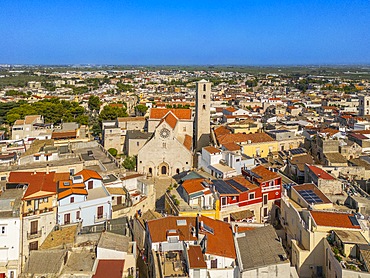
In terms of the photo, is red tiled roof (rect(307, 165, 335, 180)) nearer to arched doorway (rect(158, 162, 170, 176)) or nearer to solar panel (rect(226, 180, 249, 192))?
solar panel (rect(226, 180, 249, 192))

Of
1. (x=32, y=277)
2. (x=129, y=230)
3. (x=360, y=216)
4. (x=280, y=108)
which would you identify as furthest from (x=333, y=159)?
(x=280, y=108)

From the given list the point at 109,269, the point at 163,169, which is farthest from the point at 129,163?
the point at 109,269

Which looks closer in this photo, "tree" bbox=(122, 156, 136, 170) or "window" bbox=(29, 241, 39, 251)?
"window" bbox=(29, 241, 39, 251)

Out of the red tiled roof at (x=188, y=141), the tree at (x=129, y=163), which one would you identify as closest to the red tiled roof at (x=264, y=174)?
the red tiled roof at (x=188, y=141)

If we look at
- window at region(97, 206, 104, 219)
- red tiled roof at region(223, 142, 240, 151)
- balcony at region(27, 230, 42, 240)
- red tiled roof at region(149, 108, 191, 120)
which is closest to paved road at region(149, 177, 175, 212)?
window at region(97, 206, 104, 219)

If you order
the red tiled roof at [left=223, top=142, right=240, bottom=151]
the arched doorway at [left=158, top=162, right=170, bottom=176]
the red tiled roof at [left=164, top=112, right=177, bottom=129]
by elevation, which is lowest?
the arched doorway at [left=158, top=162, right=170, bottom=176]

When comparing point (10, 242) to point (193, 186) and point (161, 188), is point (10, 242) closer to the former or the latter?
point (193, 186)

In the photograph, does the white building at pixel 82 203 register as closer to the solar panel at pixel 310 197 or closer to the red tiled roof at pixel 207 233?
the red tiled roof at pixel 207 233
